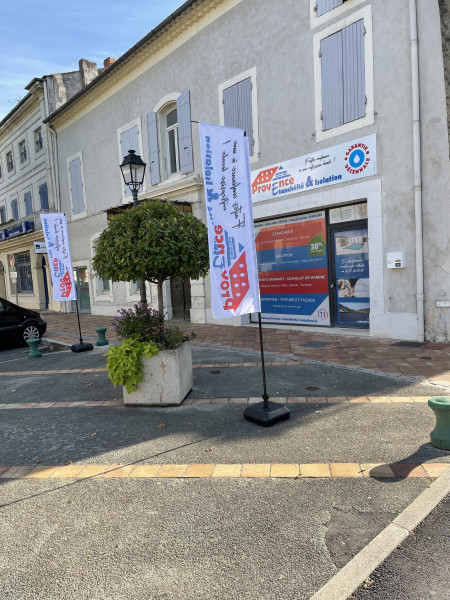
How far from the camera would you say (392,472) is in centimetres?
314

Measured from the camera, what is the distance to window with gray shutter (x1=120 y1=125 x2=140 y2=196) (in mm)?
14086

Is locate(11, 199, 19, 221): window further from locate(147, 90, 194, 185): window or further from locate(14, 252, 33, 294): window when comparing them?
locate(147, 90, 194, 185): window

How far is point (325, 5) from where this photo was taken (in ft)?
27.9

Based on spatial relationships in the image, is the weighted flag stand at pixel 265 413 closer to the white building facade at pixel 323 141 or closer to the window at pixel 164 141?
the white building facade at pixel 323 141

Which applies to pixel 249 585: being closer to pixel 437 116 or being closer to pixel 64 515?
pixel 64 515

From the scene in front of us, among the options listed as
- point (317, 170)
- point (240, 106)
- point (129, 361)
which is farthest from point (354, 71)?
point (129, 361)

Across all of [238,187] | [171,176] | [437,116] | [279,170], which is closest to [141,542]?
[238,187]

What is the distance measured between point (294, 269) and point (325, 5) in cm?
562

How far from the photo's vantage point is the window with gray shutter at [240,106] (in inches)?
403

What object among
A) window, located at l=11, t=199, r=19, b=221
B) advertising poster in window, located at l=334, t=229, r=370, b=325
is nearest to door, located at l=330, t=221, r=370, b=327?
advertising poster in window, located at l=334, t=229, r=370, b=325

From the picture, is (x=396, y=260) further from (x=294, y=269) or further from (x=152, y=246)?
(x=152, y=246)

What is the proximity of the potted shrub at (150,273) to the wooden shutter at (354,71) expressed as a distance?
199 inches

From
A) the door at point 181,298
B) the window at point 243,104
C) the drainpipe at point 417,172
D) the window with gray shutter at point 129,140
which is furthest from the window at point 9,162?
the drainpipe at point 417,172

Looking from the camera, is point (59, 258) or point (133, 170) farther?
point (59, 258)
